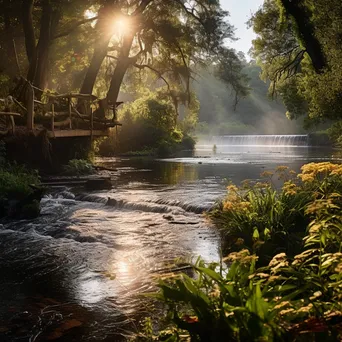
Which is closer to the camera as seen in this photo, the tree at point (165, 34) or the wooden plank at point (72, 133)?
the wooden plank at point (72, 133)

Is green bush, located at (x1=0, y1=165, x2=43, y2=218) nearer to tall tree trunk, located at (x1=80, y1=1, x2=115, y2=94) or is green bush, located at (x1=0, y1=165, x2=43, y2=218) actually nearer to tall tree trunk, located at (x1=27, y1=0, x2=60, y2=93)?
tall tree trunk, located at (x1=27, y1=0, x2=60, y2=93)

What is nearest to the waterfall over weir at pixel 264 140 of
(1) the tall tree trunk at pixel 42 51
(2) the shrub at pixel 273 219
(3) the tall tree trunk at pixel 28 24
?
(1) the tall tree trunk at pixel 42 51

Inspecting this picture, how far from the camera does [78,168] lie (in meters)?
22.8

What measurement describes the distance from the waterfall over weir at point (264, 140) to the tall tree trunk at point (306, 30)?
38.2 metres

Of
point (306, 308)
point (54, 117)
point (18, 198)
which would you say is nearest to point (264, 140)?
point (54, 117)

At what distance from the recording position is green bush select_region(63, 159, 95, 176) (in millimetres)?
22422

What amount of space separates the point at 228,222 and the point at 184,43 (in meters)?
23.8

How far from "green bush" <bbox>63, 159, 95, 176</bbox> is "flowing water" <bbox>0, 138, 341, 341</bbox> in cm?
604

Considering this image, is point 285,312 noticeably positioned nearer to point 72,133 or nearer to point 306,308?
point 306,308

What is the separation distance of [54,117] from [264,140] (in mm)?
46620

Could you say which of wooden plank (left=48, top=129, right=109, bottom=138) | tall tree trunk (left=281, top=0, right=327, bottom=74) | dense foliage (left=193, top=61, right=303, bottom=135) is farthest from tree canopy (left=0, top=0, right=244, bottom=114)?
dense foliage (left=193, top=61, right=303, bottom=135)

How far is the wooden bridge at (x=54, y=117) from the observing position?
16266 mm

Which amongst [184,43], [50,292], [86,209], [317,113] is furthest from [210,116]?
[50,292]

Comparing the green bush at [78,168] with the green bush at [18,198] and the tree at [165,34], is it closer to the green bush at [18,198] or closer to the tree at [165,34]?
the tree at [165,34]
